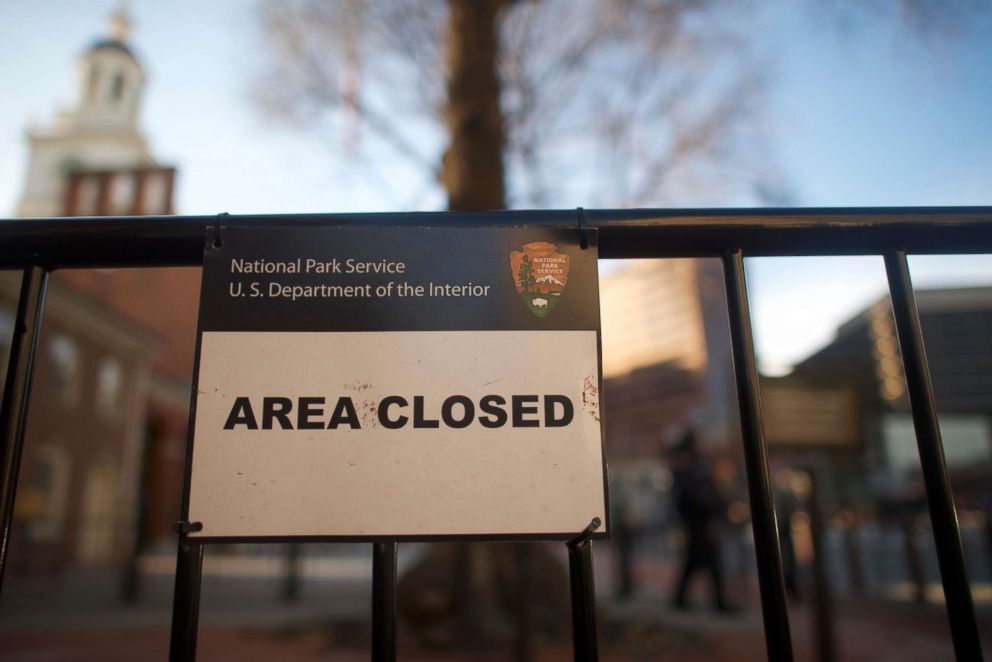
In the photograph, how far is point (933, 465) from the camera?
102cm

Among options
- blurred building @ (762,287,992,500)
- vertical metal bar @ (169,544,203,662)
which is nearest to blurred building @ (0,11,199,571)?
vertical metal bar @ (169,544,203,662)

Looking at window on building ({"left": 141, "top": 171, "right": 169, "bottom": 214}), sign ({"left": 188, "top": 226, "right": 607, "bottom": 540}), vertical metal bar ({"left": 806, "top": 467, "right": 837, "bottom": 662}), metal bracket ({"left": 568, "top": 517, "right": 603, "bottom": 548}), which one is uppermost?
window on building ({"left": 141, "top": 171, "right": 169, "bottom": 214})

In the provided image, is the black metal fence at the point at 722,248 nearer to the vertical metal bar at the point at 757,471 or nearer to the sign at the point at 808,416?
the vertical metal bar at the point at 757,471

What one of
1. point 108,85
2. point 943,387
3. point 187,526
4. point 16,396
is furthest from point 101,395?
point 943,387

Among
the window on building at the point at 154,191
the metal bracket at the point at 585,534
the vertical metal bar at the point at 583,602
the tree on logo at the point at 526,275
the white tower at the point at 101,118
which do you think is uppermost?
the white tower at the point at 101,118

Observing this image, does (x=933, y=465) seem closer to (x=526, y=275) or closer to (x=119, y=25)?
(x=526, y=275)

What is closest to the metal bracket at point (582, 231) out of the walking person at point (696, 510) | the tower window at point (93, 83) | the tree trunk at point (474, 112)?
the tree trunk at point (474, 112)

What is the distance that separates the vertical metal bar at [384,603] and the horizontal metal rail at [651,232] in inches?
21.2

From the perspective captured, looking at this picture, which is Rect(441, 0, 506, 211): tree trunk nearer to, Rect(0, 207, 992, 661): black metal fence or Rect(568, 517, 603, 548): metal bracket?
Rect(0, 207, 992, 661): black metal fence

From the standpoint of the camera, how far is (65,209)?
16344mm

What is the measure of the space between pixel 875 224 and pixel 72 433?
71.1 feet

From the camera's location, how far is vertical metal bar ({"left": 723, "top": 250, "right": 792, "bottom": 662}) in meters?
0.96

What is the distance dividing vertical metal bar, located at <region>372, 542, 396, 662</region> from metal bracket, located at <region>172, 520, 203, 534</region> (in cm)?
26

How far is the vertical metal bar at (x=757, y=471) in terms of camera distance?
3.14ft
